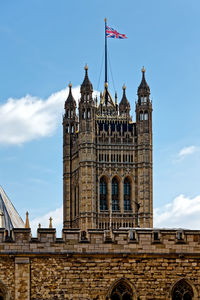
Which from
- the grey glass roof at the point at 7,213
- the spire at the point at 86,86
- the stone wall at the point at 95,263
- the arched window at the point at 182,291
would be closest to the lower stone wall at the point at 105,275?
the stone wall at the point at 95,263

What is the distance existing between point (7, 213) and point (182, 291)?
16.6m

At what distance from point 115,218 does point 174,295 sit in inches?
3858

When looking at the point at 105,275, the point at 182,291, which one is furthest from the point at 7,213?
the point at 182,291

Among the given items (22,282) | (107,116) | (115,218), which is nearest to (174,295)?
(22,282)

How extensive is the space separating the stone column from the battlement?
26 cm

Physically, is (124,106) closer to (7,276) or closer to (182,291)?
(182,291)

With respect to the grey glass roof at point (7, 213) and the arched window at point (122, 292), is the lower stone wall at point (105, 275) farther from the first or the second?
the grey glass roof at point (7, 213)

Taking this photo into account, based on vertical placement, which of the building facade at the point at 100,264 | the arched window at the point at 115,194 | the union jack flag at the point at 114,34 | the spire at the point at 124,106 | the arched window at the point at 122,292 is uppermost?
the union jack flag at the point at 114,34

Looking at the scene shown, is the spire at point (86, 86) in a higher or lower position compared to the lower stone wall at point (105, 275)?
higher

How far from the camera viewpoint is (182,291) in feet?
70.3

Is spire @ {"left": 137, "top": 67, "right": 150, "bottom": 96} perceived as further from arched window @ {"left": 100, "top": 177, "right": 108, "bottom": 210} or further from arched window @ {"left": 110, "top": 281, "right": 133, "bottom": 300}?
arched window @ {"left": 110, "top": 281, "right": 133, "bottom": 300}

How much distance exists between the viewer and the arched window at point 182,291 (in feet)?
70.1

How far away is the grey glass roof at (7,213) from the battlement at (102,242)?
42.3 ft

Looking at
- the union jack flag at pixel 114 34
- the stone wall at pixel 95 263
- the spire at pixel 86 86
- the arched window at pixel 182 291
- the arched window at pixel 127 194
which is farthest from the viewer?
the spire at pixel 86 86
